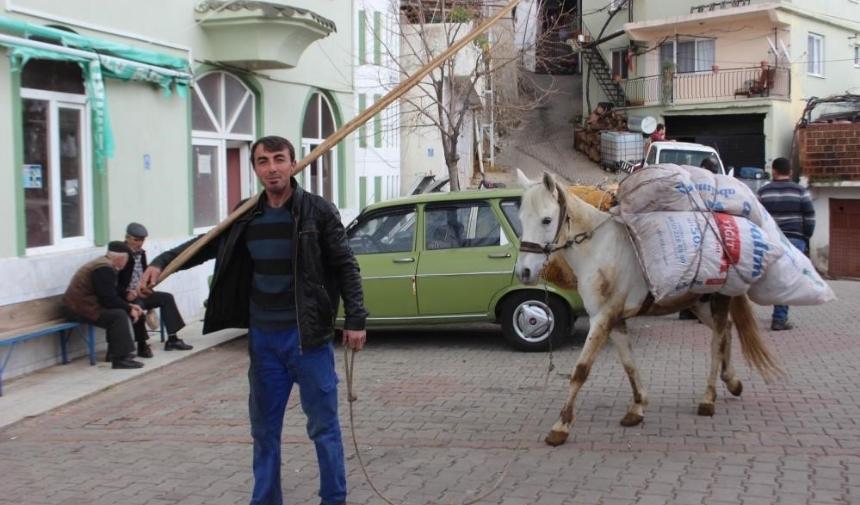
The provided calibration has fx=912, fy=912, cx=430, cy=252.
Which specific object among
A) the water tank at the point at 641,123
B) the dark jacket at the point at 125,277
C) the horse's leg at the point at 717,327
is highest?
the water tank at the point at 641,123

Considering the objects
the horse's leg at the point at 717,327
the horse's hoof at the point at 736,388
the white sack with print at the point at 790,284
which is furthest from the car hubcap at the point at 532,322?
the white sack with print at the point at 790,284

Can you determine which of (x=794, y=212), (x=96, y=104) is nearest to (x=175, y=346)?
(x=96, y=104)

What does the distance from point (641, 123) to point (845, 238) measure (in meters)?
8.52

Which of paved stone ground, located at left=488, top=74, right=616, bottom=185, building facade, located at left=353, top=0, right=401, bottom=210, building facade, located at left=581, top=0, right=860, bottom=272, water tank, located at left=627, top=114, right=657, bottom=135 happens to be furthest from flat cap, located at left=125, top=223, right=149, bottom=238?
building facade, located at left=581, top=0, right=860, bottom=272

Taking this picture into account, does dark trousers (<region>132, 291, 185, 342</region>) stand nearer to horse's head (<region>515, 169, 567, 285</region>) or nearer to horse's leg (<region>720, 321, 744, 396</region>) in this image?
horse's head (<region>515, 169, 567, 285</region>)

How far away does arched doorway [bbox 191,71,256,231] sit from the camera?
1343cm

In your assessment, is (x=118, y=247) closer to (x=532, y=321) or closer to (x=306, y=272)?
(x=532, y=321)

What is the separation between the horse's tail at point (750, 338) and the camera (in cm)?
724

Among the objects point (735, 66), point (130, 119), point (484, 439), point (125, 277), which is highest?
point (735, 66)

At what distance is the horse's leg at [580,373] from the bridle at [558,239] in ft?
1.85

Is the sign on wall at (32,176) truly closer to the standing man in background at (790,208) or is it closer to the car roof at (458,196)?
the car roof at (458,196)

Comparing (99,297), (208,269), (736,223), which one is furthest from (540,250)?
(208,269)

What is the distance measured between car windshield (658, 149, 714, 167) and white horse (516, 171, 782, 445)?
14741mm

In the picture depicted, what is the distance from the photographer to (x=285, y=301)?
4.83m
